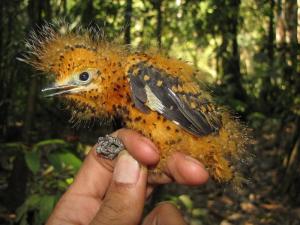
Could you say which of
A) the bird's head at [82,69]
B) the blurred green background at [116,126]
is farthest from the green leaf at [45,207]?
the bird's head at [82,69]

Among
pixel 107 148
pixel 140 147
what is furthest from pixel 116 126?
pixel 140 147

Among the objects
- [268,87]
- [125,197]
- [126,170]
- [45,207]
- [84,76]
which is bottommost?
[45,207]

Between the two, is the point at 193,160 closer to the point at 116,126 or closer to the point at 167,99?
the point at 167,99

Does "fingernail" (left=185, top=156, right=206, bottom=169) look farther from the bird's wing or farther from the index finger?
the index finger

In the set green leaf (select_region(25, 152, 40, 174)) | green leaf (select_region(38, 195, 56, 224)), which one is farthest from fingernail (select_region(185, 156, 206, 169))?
green leaf (select_region(25, 152, 40, 174))

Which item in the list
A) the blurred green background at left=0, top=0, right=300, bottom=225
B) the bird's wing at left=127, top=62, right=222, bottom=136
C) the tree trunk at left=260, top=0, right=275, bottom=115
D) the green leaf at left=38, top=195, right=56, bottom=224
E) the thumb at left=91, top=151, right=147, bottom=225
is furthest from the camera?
the tree trunk at left=260, top=0, right=275, bottom=115

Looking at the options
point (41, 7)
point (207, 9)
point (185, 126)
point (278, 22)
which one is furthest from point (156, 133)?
point (278, 22)

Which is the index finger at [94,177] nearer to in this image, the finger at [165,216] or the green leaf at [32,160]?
the finger at [165,216]

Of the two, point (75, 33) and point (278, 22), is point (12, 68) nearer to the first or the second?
point (75, 33)

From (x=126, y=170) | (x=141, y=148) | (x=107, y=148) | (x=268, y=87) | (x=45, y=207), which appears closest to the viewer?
(x=141, y=148)
